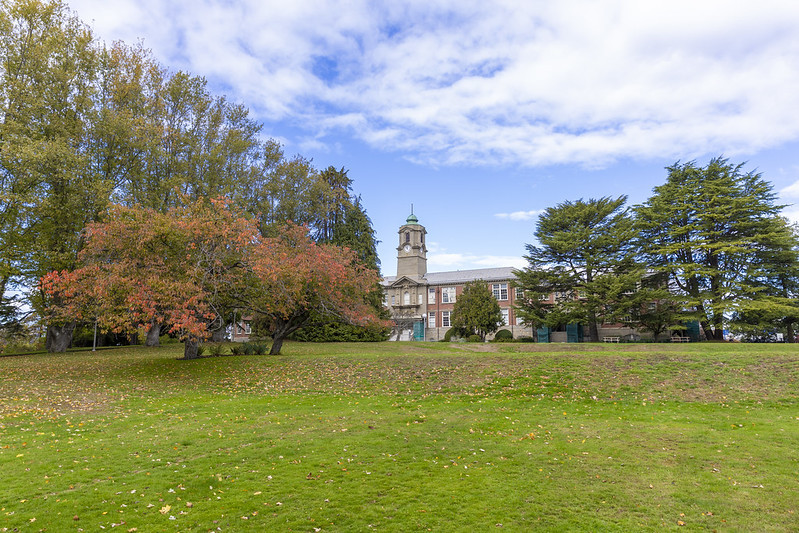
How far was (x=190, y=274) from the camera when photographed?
19.2 meters

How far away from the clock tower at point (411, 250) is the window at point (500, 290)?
1003cm

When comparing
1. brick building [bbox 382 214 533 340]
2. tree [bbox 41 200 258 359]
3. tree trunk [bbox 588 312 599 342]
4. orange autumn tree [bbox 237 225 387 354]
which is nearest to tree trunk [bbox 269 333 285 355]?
orange autumn tree [bbox 237 225 387 354]

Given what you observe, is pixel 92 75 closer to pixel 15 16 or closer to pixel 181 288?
pixel 15 16

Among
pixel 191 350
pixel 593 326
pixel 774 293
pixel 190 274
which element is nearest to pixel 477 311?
pixel 593 326

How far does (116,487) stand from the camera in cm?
734

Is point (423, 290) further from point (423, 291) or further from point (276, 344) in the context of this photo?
point (276, 344)

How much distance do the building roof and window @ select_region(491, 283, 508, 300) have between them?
2.52 feet

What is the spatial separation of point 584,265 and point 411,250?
27793 millimetres

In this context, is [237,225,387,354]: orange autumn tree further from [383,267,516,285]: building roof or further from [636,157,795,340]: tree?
[383,267,516,285]: building roof

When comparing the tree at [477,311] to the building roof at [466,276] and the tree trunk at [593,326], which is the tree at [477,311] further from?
the building roof at [466,276]

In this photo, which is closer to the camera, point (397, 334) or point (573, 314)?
point (573, 314)

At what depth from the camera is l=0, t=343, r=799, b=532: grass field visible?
6.52 meters

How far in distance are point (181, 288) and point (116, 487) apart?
1185cm

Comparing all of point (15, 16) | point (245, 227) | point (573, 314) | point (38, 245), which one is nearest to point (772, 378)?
point (245, 227)
